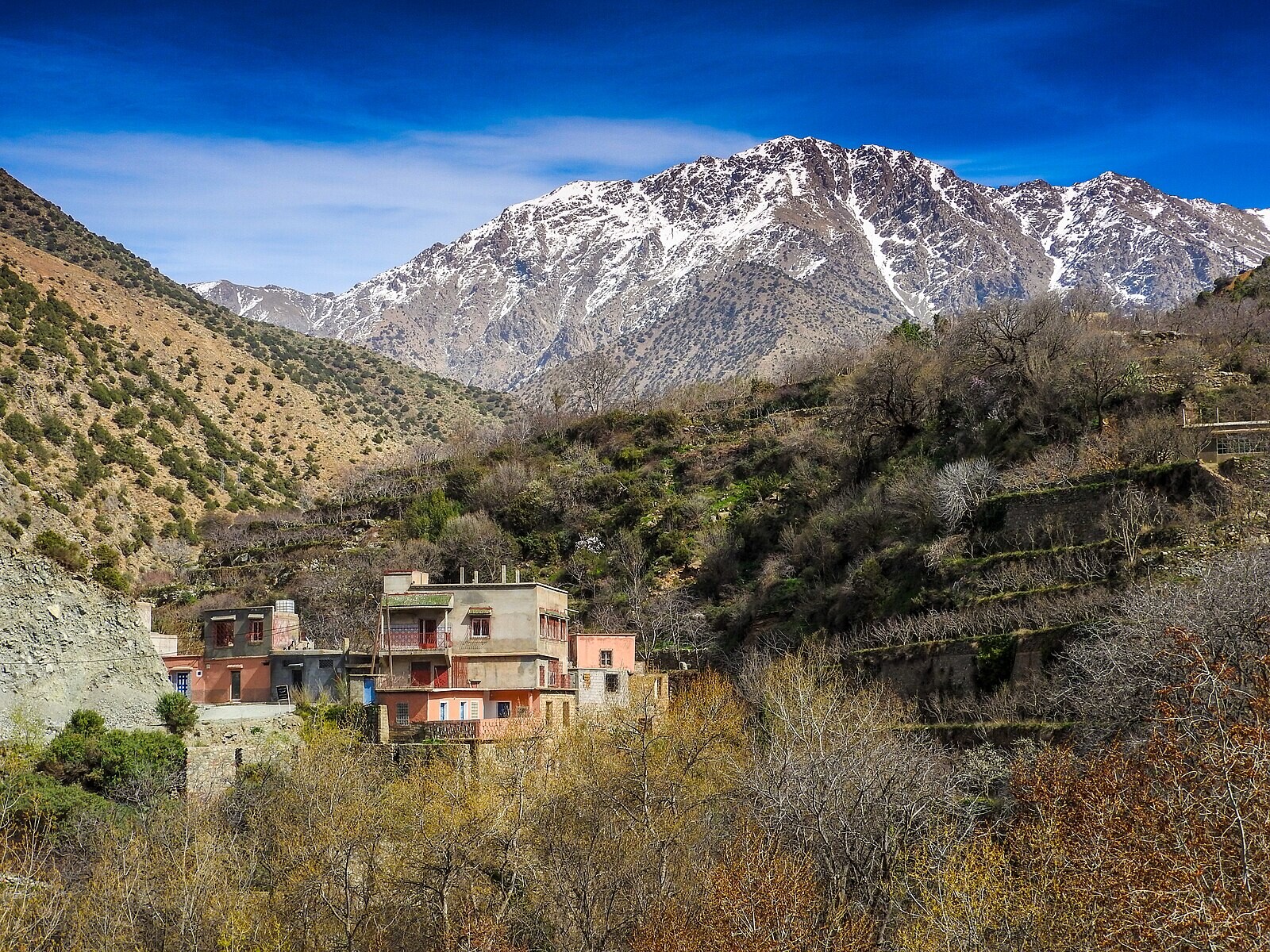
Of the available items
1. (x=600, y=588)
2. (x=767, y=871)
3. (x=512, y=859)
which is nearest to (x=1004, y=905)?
(x=767, y=871)

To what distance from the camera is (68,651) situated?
3519 cm

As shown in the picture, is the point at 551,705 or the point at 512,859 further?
the point at 551,705

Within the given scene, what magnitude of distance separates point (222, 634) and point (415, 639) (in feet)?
30.3

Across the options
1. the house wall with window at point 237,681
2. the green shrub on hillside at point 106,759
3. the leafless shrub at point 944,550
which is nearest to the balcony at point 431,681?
the house wall with window at point 237,681

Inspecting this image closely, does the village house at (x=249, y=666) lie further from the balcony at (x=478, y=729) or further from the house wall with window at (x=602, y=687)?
the house wall with window at (x=602, y=687)

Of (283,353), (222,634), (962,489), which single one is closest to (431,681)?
(222,634)

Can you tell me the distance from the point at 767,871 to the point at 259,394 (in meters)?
94.7

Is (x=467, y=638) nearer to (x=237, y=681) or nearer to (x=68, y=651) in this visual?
(x=237, y=681)

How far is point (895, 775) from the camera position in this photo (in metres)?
29.7

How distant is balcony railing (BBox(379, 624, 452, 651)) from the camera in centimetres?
4566

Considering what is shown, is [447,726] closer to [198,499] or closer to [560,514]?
[560,514]

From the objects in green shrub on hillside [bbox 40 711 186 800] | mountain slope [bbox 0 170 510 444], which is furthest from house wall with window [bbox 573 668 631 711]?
mountain slope [bbox 0 170 510 444]

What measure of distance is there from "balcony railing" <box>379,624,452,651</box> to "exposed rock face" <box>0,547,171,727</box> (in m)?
9.34

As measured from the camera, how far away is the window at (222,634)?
165ft
